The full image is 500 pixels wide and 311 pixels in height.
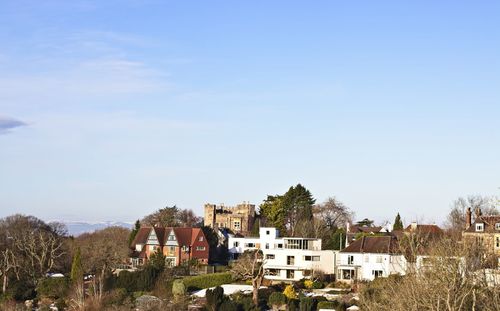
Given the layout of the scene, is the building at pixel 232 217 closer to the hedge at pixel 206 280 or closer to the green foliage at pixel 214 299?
the hedge at pixel 206 280

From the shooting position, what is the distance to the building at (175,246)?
76.8 metres

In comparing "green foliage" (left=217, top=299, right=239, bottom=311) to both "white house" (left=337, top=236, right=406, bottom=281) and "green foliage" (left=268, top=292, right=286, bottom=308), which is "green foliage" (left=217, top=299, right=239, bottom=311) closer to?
"green foliage" (left=268, top=292, right=286, bottom=308)

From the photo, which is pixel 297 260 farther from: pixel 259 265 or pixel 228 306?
pixel 228 306

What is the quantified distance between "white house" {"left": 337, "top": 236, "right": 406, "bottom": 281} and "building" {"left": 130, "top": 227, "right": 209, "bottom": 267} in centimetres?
1722

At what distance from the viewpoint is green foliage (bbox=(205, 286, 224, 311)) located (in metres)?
51.0

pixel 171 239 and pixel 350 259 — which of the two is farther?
pixel 171 239

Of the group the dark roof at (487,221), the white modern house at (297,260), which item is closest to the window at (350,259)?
the white modern house at (297,260)

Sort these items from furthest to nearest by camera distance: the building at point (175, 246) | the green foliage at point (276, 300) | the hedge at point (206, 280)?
the building at point (175, 246) → the hedge at point (206, 280) → the green foliage at point (276, 300)

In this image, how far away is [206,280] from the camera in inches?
2469

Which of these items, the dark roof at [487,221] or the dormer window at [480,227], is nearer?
the dark roof at [487,221]

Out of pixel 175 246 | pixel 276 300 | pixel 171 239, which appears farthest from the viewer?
pixel 171 239

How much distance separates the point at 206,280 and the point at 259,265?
6.18 m

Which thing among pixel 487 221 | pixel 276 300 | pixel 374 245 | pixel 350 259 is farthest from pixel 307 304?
pixel 487 221

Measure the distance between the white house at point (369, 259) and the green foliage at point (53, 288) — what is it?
71.9ft
